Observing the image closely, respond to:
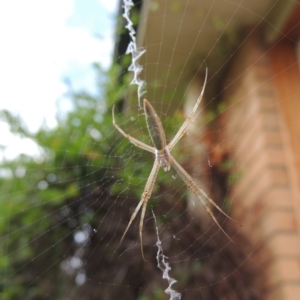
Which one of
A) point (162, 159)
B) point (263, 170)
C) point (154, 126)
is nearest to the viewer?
point (154, 126)

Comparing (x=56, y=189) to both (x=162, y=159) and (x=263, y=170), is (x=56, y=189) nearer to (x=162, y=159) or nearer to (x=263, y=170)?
(x=162, y=159)

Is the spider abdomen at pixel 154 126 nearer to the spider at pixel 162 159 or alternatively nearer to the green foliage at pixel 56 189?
the spider at pixel 162 159

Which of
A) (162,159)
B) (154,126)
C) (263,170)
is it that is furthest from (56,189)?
(263,170)

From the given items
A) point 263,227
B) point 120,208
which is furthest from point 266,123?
point 120,208

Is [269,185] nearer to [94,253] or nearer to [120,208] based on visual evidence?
[120,208]

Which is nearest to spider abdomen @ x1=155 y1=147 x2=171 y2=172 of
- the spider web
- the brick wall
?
the spider web

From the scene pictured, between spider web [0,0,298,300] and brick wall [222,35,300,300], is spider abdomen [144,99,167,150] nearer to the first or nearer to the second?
spider web [0,0,298,300]

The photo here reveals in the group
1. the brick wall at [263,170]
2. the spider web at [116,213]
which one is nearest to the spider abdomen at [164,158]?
the spider web at [116,213]
